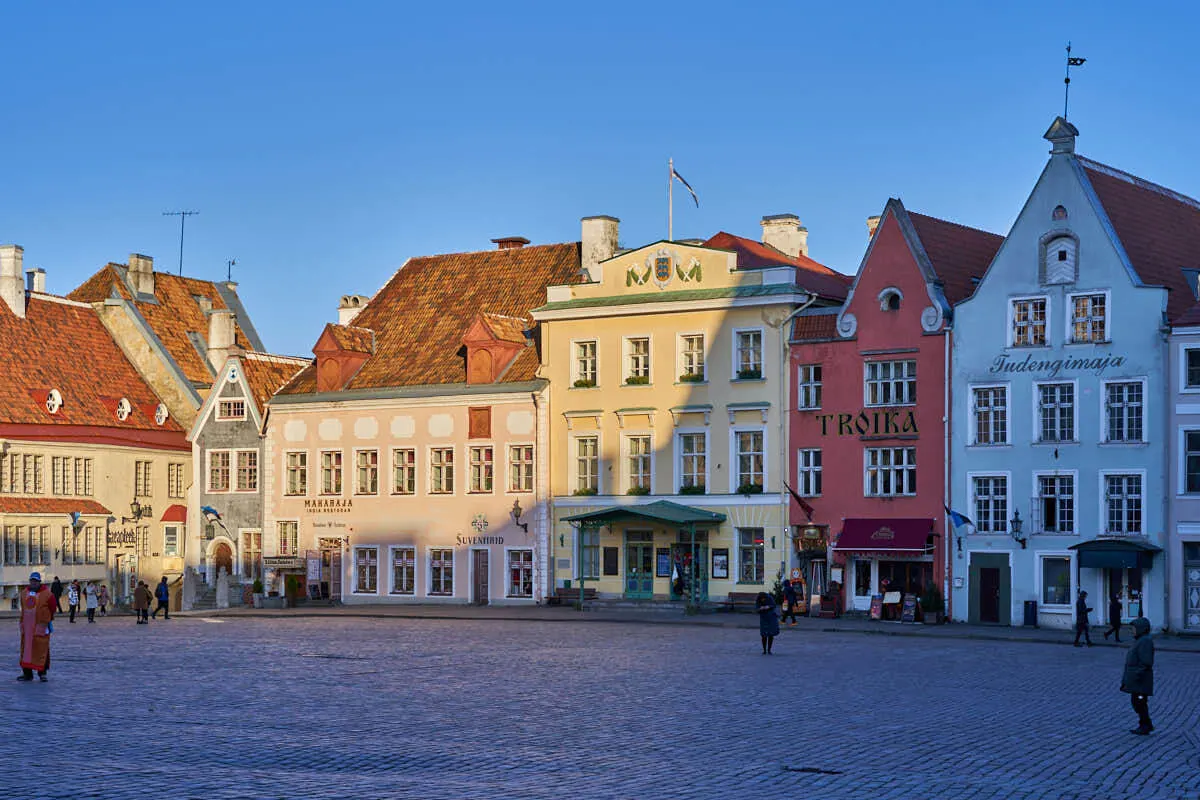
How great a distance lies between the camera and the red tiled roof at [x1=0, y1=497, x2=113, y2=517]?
69250mm

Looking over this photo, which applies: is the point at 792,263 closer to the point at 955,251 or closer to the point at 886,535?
the point at 955,251

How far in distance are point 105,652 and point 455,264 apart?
116ft

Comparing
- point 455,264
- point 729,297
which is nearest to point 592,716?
point 729,297

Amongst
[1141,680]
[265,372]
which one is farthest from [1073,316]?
[265,372]

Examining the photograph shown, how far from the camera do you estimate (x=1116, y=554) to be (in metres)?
51.7

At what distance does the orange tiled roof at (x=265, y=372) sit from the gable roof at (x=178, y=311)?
619cm

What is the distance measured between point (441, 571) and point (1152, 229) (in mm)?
27159

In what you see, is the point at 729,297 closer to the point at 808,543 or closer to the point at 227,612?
the point at 808,543

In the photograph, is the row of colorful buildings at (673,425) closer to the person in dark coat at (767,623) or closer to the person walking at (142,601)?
the person walking at (142,601)

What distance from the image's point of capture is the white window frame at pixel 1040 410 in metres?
53.2

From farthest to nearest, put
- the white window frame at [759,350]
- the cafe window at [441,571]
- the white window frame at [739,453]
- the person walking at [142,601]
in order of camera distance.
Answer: the cafe window at [441,571]
the white window frame at [759,350]
the white window frame at [739,453]
the person walking at [142,601]

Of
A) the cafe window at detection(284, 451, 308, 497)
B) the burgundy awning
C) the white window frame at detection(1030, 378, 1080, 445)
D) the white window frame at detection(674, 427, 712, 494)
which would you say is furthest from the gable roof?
the white window frame at detection(1030, 378, 1080, 445)

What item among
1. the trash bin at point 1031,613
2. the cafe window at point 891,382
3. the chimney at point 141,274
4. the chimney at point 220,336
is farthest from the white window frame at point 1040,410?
the chimney at point 141,274

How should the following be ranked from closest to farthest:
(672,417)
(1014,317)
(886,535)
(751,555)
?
1. (1014,317)
2. (886,535)
3. (751,555)
4. (672,417)
